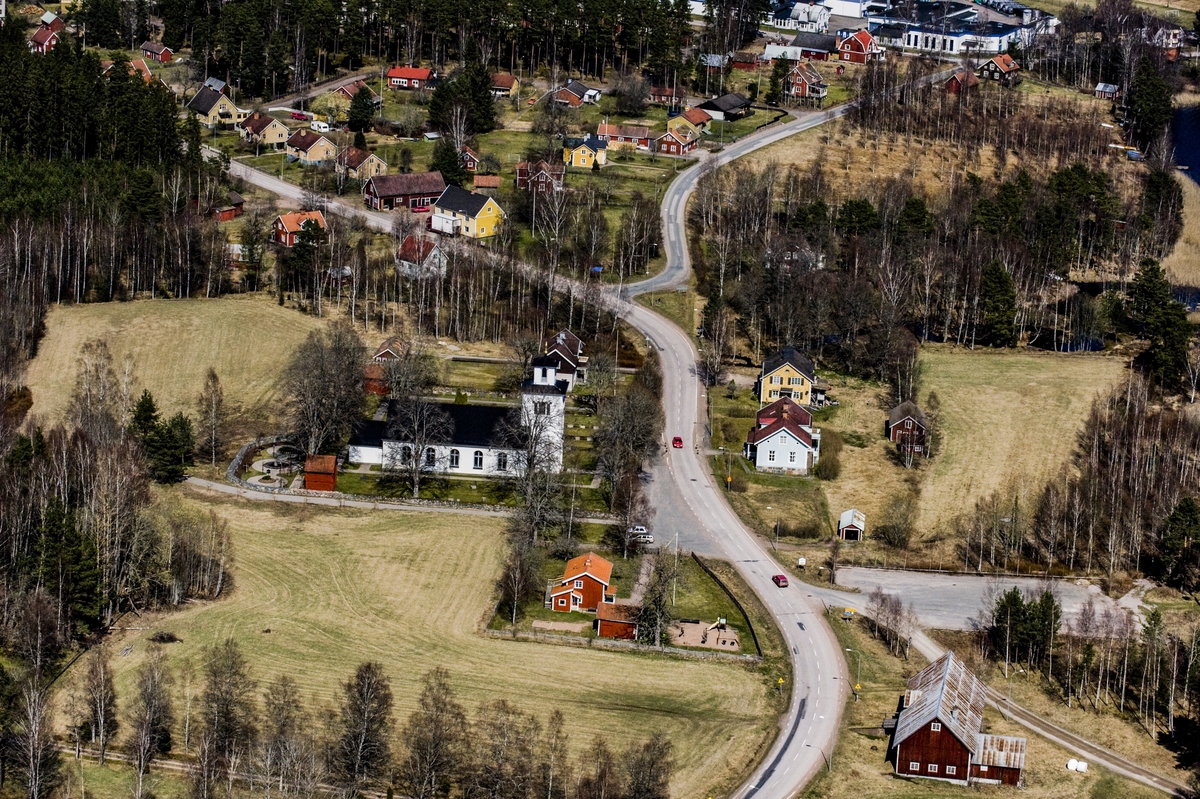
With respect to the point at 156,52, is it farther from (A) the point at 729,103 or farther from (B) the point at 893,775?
(B) the point at 893,775

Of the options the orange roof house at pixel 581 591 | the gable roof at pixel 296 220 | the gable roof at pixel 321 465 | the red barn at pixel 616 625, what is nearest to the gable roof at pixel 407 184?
the gable roof at pixel 296 220

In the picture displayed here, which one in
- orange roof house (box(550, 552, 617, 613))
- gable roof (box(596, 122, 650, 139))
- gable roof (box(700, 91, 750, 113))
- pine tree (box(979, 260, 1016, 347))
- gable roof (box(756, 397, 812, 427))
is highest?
gable roof (box(700, 91, 750, 113))

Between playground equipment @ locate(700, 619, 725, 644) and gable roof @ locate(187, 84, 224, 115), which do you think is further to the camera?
gable roof @ locate(187, 84, 224, 115)

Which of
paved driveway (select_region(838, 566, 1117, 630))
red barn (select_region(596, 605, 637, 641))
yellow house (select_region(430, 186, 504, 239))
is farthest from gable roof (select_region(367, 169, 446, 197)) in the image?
red barn (select_region(596, 605, 637, 641))

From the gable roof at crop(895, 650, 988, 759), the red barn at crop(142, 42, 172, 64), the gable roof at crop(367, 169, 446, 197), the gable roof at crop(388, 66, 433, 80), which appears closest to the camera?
the gable roof at crop(895, 650, 988, 759)

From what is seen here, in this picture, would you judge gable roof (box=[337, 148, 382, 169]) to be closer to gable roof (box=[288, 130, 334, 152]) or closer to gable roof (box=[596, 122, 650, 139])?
gable roof (box=[288, 130, 334, 152])

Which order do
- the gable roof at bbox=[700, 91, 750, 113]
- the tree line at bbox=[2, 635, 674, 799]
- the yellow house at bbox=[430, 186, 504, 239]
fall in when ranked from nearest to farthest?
the tree line at bbox=[2, 635, 674, 799] → the yellow house at bbox=[430, 186, 504, 239] → the gable roof at bbox=[700, 91, 750, 113]

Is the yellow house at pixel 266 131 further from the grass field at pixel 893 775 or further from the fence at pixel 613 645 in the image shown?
the grass field at pixel 893 775
